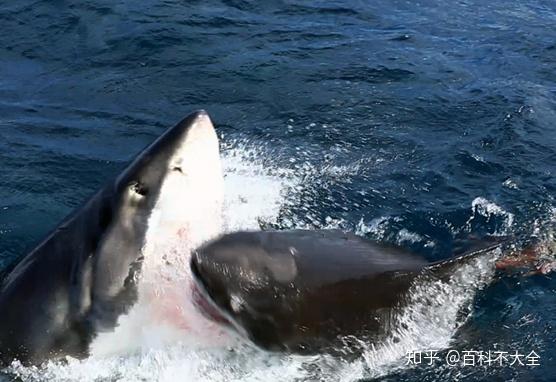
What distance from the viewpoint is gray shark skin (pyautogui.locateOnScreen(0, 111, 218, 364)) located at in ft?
13.4

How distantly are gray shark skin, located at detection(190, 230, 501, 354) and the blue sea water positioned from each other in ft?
1.82

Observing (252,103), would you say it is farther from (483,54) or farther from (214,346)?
(214,346)

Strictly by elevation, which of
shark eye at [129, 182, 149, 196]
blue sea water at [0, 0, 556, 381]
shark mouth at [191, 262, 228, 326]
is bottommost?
blue sea water at [0, 0, 556, 381]

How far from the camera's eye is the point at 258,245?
12.9ft

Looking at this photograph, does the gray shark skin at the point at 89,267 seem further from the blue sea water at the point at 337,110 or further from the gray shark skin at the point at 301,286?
the blue sea water at the point at 337,110

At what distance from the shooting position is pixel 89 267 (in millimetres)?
4148

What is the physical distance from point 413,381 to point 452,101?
16.3 ft

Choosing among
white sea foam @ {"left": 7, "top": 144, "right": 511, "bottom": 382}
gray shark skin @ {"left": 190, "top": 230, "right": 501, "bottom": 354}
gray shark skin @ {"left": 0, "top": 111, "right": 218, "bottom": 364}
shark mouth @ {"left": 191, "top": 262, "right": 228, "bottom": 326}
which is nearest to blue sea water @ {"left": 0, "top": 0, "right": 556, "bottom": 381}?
white sea foam @ {"left": 7, "top": 144, "right": 511, "bottom": 382}

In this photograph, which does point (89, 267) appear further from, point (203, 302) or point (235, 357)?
point (235, 357)

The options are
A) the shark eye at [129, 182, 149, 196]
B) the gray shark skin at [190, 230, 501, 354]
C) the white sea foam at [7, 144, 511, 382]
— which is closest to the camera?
the gray shark skin at [190, 230, 501, 354]

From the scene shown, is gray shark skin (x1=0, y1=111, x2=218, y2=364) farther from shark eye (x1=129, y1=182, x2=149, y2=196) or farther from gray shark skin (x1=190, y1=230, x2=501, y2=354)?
gray shark skin (x1=190, y1=230, x2=501, y2=354)

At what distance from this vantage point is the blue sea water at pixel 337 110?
638 centimetres

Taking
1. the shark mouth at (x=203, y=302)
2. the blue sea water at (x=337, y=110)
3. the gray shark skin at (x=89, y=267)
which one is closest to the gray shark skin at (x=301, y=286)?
the shark mouth at (x=203, y=302)

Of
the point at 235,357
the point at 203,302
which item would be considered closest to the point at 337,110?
the point at 235,357
